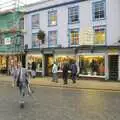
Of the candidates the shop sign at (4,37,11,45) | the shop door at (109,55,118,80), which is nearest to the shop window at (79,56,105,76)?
the shop door at (109,55,118,80)

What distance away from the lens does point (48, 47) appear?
46.8 metres

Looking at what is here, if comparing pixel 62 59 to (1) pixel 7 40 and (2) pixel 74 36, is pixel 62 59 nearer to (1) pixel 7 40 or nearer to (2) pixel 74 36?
(2) pixel 74 36

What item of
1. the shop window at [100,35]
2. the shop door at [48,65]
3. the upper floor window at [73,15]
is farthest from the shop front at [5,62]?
the shop window at [100,35]

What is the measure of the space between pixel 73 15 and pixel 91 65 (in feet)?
18.6

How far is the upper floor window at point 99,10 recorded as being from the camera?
40169 mm

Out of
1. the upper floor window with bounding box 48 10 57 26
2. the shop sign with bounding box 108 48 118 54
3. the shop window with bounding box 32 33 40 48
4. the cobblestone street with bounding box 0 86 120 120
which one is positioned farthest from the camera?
the shop window with bounding box 32 33 40 48

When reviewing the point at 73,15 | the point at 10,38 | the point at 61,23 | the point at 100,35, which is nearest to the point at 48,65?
the point at 61,23

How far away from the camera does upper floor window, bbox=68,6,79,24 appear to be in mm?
43250

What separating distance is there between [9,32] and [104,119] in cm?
4237

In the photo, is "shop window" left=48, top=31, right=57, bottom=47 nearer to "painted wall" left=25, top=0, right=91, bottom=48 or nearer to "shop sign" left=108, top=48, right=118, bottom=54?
"painted wall" left=25, top=0, right=91, bottom=48

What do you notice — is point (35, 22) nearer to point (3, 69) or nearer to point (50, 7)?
point (50, 7)

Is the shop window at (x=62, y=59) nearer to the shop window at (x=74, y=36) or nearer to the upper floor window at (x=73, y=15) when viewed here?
the shop window at (x=74, y=36)

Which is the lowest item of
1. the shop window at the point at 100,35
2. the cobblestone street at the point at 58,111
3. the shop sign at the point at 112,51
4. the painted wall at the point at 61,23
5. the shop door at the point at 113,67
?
the cobblestone street at the point at 58,111

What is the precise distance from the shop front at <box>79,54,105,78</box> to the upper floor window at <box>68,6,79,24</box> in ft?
12.3
